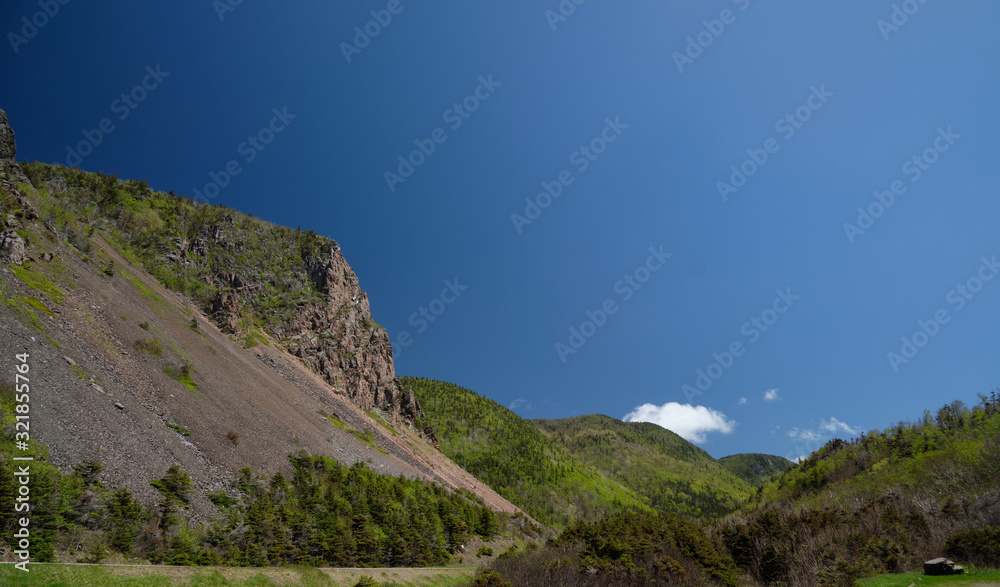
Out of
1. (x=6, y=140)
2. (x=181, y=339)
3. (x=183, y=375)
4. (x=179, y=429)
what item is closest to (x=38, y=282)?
(x=183, y=375)

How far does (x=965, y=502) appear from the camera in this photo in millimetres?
26344

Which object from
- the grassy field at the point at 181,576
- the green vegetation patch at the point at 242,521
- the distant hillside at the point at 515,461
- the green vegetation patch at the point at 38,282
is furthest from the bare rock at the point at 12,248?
the distant hillside at the point at 515,461

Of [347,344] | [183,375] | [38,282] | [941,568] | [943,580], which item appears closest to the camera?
[943,580]

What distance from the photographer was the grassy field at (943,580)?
14898mm

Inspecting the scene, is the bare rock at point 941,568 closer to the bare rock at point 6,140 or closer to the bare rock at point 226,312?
the bare rock at point 226,312

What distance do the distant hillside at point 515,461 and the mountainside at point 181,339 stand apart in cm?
5270

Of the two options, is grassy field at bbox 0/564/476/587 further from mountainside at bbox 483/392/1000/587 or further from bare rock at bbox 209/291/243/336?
bare rock at bbox 209/291/243/336

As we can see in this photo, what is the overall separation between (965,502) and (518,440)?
14202 centimetres

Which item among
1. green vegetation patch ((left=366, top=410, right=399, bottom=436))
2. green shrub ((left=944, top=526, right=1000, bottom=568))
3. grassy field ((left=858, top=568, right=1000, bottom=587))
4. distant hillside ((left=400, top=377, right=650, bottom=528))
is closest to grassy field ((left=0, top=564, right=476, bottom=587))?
grassy field ((left=858, top=568, right=1000, bottom=587))

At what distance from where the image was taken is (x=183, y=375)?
99.1ft

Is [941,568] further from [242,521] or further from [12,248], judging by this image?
[12,248]

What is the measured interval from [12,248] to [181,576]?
2650 centimetres

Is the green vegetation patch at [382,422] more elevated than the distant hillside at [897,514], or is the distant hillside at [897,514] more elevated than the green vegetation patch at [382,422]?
the distant hillside at [897,514]

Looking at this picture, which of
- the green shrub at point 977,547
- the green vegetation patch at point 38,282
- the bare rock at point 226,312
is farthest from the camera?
the bare rock at point 226,312
